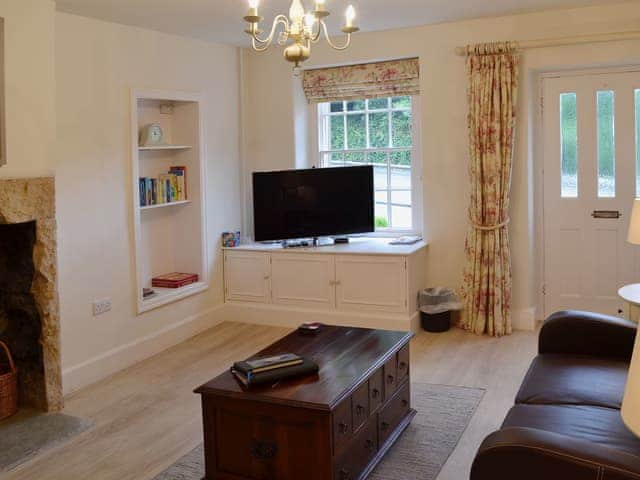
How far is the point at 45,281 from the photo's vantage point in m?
4.05

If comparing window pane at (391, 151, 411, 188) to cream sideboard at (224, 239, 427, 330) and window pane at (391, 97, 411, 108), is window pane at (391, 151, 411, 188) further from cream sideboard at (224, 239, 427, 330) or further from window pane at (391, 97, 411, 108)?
cream sideboard at (224, 239, 427, 330)

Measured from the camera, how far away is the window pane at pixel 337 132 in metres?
A: 6.50

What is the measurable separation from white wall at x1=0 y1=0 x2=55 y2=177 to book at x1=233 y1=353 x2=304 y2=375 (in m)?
1.74

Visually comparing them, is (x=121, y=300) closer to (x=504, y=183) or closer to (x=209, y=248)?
(x=209, y=248)

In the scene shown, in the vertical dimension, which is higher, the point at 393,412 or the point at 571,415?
the point at 571,415

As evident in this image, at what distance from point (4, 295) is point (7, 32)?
1.52m

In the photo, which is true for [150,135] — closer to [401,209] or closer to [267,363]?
[401,209]

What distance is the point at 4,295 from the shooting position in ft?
13.7

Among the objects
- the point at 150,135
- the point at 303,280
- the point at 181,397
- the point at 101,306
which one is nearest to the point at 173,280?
the point at 101,306

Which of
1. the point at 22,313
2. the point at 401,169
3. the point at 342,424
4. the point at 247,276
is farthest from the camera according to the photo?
the point at 401,169

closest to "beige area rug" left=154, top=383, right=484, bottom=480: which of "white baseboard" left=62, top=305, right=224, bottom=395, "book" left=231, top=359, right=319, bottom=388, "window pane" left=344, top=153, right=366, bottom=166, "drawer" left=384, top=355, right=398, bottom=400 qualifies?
"drawer" left=384, top=355, right=398, bottom=400

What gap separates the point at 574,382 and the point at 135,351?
3204 mm

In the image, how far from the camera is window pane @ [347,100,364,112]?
6.37 metres

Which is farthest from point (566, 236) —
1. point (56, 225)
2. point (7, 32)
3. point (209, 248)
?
point (7, 32)
